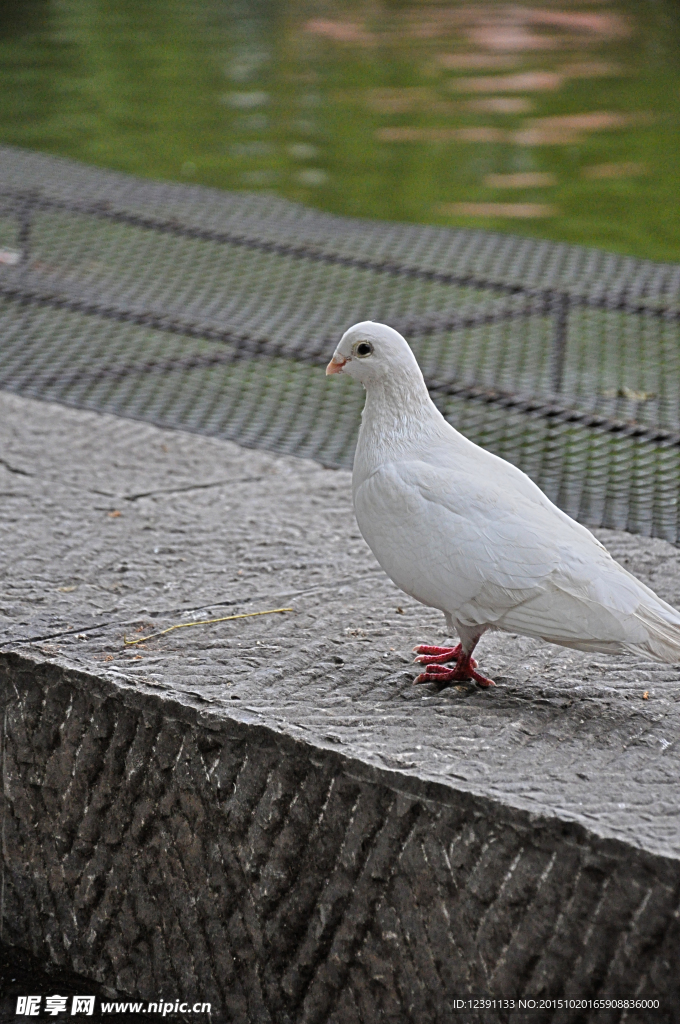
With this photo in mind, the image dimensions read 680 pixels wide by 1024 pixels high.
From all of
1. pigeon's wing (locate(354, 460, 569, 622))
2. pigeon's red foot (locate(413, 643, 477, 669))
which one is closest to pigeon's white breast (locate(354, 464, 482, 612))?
pigeon's wing (locate(354, 460, 569, 622))

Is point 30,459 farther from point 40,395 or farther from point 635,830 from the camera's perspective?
point 635,830

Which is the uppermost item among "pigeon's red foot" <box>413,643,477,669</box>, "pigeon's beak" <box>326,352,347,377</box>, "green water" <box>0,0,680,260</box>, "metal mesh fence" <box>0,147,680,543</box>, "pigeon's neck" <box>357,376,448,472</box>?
"pigeon's beak" <box>326,352,347,377</box>

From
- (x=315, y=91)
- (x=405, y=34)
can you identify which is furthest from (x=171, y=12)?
(x=315, y=91)

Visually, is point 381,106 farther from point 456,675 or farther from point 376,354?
point 456,675

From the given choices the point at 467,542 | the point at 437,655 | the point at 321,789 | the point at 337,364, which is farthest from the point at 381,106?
the point at 321,789

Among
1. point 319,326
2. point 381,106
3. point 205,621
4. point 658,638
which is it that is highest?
point 658,638

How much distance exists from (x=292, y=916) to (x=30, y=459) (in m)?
1.07

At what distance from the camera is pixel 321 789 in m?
1.40

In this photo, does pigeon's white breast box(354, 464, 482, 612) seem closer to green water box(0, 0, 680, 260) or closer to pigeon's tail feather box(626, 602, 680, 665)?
pigeon's tail feather box(626, 602, 680, 665)

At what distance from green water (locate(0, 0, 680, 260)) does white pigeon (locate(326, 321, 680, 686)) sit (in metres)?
3.24

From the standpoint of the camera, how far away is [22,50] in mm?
9172

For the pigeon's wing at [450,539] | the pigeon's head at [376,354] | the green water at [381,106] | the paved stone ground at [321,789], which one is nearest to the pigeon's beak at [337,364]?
the pigeon's head at [376,354]

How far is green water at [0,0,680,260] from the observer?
545 centimetres

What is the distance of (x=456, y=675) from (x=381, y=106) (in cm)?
646
